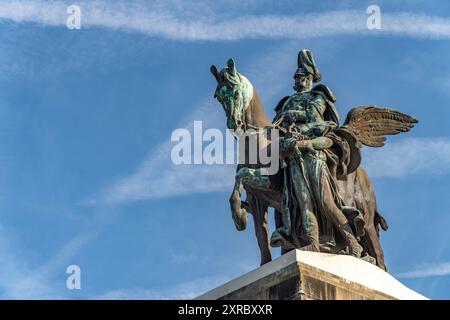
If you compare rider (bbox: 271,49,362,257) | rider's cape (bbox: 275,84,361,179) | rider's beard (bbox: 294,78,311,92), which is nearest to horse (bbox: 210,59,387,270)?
rider's cape (bbox: 275,84,361,179)

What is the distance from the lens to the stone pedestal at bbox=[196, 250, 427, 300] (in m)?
20.0

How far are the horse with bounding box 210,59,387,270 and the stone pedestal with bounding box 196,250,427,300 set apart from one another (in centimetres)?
189

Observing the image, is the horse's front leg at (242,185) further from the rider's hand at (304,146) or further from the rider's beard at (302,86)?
the rider's beard at (302,86)

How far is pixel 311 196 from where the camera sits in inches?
883

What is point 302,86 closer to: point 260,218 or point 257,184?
point 257,184

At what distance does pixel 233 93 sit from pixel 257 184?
2141 millimetres

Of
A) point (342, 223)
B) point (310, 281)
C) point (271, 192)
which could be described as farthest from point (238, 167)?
point (310, 281)

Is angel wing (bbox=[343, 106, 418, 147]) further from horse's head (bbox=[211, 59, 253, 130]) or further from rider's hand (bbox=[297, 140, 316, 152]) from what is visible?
horse's head (bbox=[211, 59, 253, 130])

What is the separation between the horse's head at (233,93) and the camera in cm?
2344
